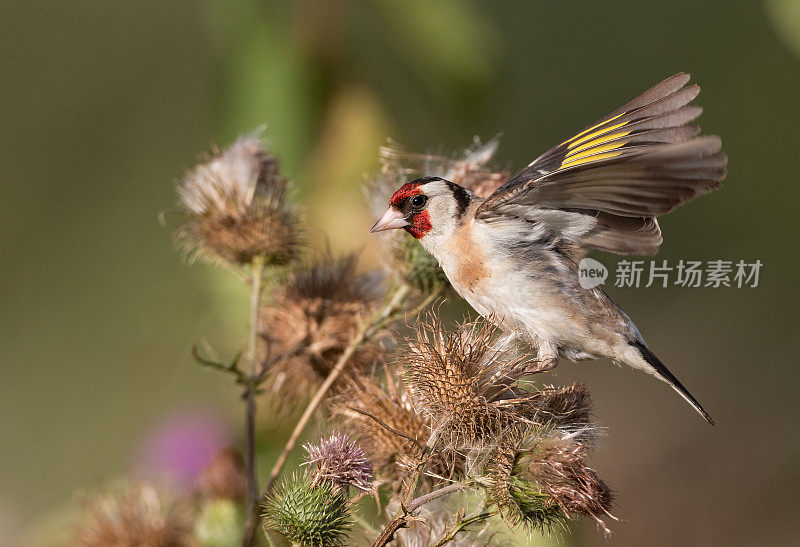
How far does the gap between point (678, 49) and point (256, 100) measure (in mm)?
4413

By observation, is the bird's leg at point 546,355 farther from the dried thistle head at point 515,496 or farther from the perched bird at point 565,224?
the dried thistle head at point 515,496

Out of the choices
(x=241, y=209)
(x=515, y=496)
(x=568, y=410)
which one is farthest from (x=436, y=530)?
(x=241, y=209)

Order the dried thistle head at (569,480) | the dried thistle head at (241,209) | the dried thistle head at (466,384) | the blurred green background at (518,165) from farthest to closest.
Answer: the blurred green background at (518,165), the dried thistle head at (241,209), the dried thistle head at (466,384), the dried thistle head at (569,480)

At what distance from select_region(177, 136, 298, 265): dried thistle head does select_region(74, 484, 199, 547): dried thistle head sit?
650mm

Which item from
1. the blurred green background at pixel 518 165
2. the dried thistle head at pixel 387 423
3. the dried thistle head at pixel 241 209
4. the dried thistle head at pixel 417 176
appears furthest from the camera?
the blurred green background at pixel 518 165

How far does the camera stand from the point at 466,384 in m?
1.63

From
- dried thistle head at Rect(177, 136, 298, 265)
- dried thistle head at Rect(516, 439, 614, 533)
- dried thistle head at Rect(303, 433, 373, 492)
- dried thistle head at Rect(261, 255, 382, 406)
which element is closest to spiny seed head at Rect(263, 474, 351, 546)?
dried thistle head at Rect(303, 433, 373, 492)

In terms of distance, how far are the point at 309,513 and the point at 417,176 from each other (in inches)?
47.1

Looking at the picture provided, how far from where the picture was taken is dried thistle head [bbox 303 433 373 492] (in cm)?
153

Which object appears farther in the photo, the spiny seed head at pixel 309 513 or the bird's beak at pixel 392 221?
the bird's beak at pixel 392 221

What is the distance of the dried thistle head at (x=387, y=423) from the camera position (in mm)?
1738

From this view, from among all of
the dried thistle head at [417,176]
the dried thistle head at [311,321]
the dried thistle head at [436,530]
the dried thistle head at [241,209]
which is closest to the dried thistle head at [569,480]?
the dried thistle head at [436,530]

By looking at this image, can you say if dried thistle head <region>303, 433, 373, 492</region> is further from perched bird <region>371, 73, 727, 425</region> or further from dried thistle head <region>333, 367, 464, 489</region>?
perched bird <region>371, 73, 727, 425</region>

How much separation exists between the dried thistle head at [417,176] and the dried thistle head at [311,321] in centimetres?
14
